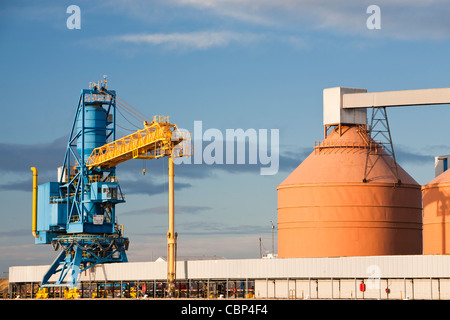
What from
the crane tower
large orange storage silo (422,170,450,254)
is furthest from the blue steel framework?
large orange storage silo (422,170,450,254)

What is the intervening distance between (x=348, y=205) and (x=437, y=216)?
29.0 feet

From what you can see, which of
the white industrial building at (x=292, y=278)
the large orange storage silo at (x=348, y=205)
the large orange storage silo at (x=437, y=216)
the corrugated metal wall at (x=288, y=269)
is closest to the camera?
the white industrial building at (x=292, y=278)

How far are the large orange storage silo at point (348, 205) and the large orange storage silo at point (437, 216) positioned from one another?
986mm

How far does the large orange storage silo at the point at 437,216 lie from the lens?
87812mm

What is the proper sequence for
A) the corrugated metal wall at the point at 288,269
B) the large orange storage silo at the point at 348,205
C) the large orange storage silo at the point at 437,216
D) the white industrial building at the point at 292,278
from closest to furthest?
the white industrial building at the point at 292,278
the corrugated metal wall at the point at 288,269
the large orange storage silo at the point at 348,205
the large orange storage silo at the point at 437,216

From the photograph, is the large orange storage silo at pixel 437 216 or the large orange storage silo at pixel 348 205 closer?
the large orange storage silo at pixel 348 205

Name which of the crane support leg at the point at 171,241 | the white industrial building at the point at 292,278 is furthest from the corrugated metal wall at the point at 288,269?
the crane support leg at the point at 171,241

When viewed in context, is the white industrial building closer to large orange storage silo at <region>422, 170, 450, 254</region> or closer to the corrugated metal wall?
the corrugated metal wall

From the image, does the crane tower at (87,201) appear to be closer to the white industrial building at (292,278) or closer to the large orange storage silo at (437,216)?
the white industrial building at (292,278)

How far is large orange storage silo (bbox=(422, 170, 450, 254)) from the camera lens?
8781cm

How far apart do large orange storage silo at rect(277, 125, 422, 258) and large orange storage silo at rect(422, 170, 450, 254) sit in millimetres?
986
